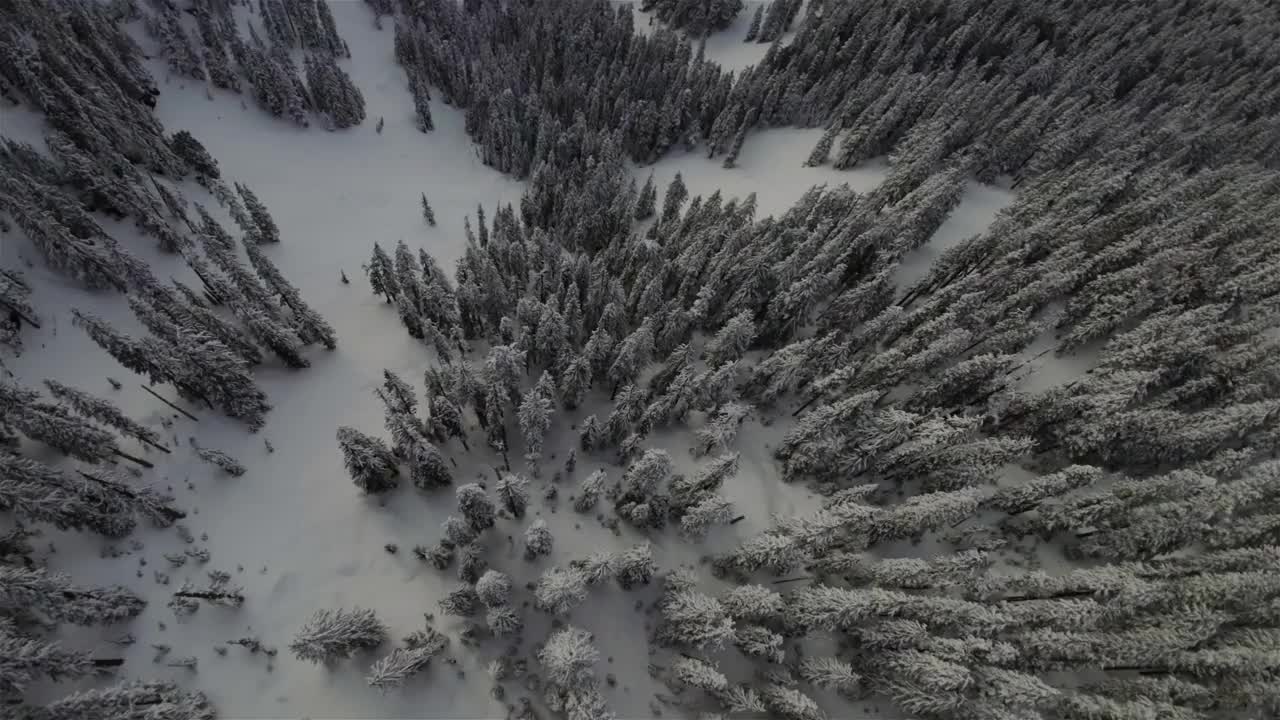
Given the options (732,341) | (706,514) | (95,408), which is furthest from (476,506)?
(95,408)

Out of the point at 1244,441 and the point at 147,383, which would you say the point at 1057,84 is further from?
the point at 147,383

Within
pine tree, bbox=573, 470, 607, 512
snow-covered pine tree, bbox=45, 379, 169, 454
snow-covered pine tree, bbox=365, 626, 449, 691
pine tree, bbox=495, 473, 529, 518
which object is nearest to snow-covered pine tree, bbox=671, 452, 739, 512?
pine tree, bbox=573, 470, 607, 512

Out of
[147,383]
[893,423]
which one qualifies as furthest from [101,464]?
[893,423]

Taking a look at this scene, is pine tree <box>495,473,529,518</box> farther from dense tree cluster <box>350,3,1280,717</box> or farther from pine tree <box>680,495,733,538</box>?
pine tree <box>680,495,733,538</box>

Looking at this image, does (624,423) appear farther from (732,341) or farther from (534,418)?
(732,341)

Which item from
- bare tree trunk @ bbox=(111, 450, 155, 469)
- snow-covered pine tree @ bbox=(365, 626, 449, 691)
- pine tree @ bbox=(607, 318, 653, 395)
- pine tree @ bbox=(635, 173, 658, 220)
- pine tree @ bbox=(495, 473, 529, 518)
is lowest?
snow-covered pine tree @ bbox=(365, 626, 449, 691)

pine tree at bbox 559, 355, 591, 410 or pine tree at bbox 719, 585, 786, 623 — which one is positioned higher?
pine tree at bbox 559, 355, 591, 410

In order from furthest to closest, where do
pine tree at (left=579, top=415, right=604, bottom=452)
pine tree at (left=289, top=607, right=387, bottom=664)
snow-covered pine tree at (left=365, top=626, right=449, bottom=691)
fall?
pine tree at (left=579, top=415, right=604, bottom=452) < snow-covered pine tree at (left=365, top=626, right=449, bottom=691) < pine tree at (left=289, top=607, right=387, bottom=664)

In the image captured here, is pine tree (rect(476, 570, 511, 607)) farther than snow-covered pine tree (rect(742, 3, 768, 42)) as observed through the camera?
No
